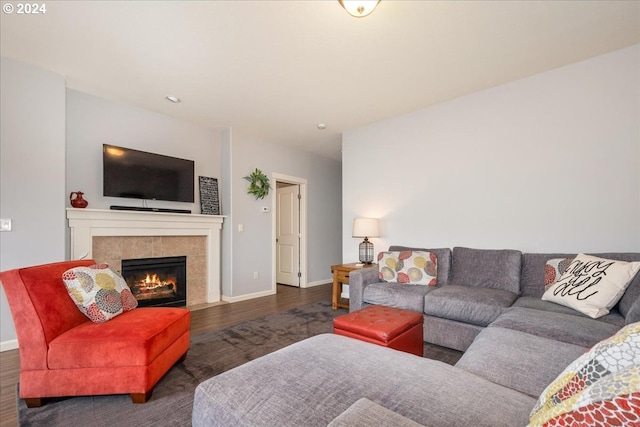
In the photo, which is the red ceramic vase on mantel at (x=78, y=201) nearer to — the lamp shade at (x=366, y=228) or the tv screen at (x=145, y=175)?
the tv screen at (x=145, y=175)

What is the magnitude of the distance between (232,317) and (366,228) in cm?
195

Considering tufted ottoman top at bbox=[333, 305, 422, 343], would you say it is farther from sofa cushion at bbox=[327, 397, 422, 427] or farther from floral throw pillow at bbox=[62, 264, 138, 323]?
floral throw pillow at bbox=[62, 264, 138, 323]

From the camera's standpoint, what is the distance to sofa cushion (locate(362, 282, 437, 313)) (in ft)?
8.87

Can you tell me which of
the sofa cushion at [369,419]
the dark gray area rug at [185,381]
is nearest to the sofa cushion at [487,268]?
the dark gray area rug at [185,381]

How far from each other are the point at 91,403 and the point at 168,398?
435mm

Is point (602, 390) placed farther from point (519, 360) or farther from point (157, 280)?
point (157, 280)

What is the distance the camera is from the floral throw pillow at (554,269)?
238 cm

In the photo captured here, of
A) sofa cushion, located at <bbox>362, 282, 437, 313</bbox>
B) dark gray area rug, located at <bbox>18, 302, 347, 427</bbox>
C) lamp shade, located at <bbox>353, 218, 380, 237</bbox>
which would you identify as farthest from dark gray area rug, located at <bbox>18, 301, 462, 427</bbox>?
lamp shade, located at <bbox>353, 218, 380, 237</bbox>

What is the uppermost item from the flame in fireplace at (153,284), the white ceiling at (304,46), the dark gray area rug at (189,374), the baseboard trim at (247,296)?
the white ceiling at (304,46)

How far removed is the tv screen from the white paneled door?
6.36 feet

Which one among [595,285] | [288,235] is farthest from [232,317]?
[595,285]

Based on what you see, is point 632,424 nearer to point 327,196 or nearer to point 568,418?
point 568,418

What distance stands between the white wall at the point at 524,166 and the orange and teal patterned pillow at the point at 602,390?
2553mm

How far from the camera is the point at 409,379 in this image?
105cm
